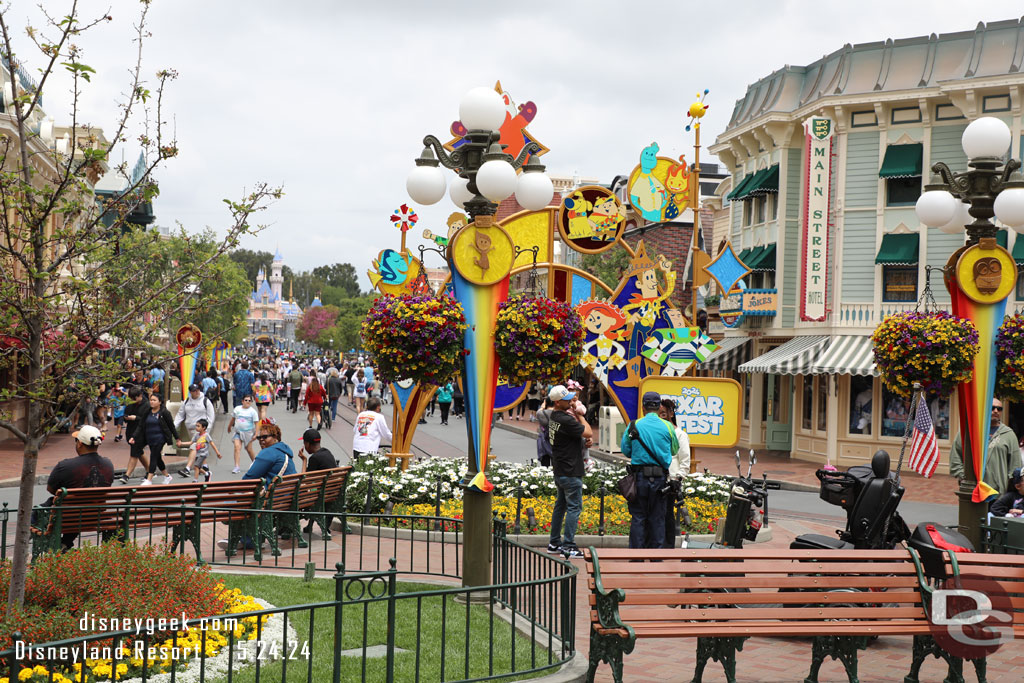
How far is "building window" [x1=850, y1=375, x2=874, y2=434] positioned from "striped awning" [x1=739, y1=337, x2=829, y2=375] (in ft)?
4.44

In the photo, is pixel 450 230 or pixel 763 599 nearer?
pixel 763 599

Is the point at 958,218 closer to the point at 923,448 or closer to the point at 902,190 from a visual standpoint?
the point at 923,448

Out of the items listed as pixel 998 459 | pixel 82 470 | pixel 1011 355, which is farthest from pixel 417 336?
pixel 998 459

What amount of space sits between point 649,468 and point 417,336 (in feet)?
8.32

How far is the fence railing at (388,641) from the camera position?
564 centimetres

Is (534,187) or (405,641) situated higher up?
(534,187)

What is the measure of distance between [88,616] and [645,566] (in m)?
3.58

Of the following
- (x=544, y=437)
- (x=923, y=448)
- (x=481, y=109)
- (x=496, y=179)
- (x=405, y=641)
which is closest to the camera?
(x=405, y=641)

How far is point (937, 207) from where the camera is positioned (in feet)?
33.4

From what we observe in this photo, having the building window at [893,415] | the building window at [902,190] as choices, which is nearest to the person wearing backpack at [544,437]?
the building window at [893,415]

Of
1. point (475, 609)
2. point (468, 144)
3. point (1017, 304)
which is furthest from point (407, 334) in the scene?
point (1017, 304)

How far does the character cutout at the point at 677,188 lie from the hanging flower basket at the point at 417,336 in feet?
30.8

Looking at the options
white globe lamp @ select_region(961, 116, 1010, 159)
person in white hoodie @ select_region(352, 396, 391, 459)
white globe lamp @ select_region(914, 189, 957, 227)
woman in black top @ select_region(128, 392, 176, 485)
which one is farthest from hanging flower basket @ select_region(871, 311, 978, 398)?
woman in black top @ select_region(128, 392, 176, 485)

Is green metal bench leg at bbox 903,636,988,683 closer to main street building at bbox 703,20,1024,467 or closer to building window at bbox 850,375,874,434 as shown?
main street building at bbox 703,20,1024,467
